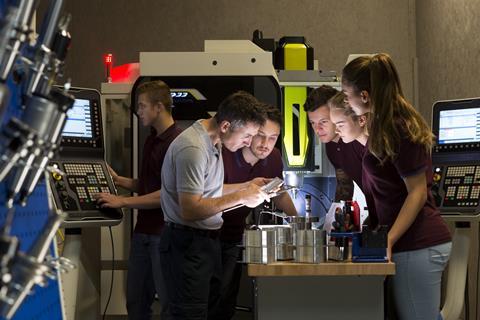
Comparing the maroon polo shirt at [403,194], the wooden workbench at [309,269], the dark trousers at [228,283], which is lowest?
the dark trousers at [228,283]

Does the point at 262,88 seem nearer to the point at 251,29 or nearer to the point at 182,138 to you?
the point at 182,138

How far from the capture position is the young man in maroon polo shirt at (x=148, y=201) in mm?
4414

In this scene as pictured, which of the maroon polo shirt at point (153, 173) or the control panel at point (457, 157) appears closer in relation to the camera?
the maroon polo shirt at point (153, 173)

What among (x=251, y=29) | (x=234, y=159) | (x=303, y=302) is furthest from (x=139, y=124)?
(x=251, y=29)

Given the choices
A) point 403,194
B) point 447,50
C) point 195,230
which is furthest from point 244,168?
point 447,50

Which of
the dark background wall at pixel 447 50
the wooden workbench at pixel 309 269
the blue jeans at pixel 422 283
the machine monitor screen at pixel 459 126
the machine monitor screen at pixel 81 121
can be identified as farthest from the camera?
the dark background wall at pixel 447 50

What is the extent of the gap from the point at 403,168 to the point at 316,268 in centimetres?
52

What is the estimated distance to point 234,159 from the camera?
15.2ft

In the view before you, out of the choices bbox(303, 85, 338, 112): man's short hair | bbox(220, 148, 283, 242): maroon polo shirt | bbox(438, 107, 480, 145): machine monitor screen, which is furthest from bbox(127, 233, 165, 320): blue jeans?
bbox(438, 107, 480, 145): machine monitor screen

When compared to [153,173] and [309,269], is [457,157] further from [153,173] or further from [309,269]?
[309,269]

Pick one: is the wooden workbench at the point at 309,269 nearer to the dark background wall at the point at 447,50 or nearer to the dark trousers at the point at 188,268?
the dark trousers at the point at 188,268

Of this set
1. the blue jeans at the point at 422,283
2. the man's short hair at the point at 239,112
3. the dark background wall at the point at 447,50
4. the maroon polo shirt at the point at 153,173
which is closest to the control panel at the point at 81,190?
the maroon polo shirt at the point at 153,173

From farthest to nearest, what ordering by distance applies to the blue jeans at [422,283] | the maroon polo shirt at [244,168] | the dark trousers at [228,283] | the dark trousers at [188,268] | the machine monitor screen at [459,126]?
1. the machine monitor screen at [459,126]
2. the maroon polo shirt at [244,168]
3. the dark trousers at [228,283]
4. the dark trousers at [188,268]
5. the blue jeans at [422,283]

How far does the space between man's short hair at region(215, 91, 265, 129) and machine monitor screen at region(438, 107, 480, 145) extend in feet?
5.63
